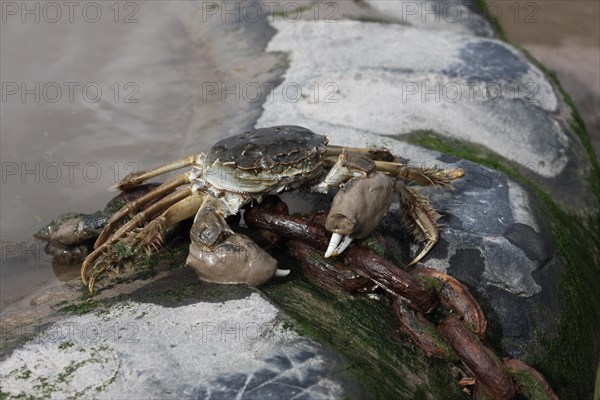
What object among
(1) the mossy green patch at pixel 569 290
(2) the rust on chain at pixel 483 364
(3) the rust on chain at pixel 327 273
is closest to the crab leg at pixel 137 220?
(3) the rust on chain at pixel 327 273

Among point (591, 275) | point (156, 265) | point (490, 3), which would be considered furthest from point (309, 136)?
point (490, 3)

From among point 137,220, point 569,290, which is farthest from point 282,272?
point 569,290

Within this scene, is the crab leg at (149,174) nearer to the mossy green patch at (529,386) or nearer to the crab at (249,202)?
the crab at (249,202)

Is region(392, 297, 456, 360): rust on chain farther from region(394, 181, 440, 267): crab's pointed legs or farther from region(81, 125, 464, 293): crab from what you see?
region(394, 181, 440, 267): crab's pointed legs

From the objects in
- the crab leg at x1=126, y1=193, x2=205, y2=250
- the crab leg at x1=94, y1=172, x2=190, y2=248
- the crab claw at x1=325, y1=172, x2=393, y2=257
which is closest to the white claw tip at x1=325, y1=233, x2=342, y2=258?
the crab claw at x1=325, y1=172, x2=393, y2=257

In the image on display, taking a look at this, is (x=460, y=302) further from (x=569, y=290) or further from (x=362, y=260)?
(x=569, y=290)
